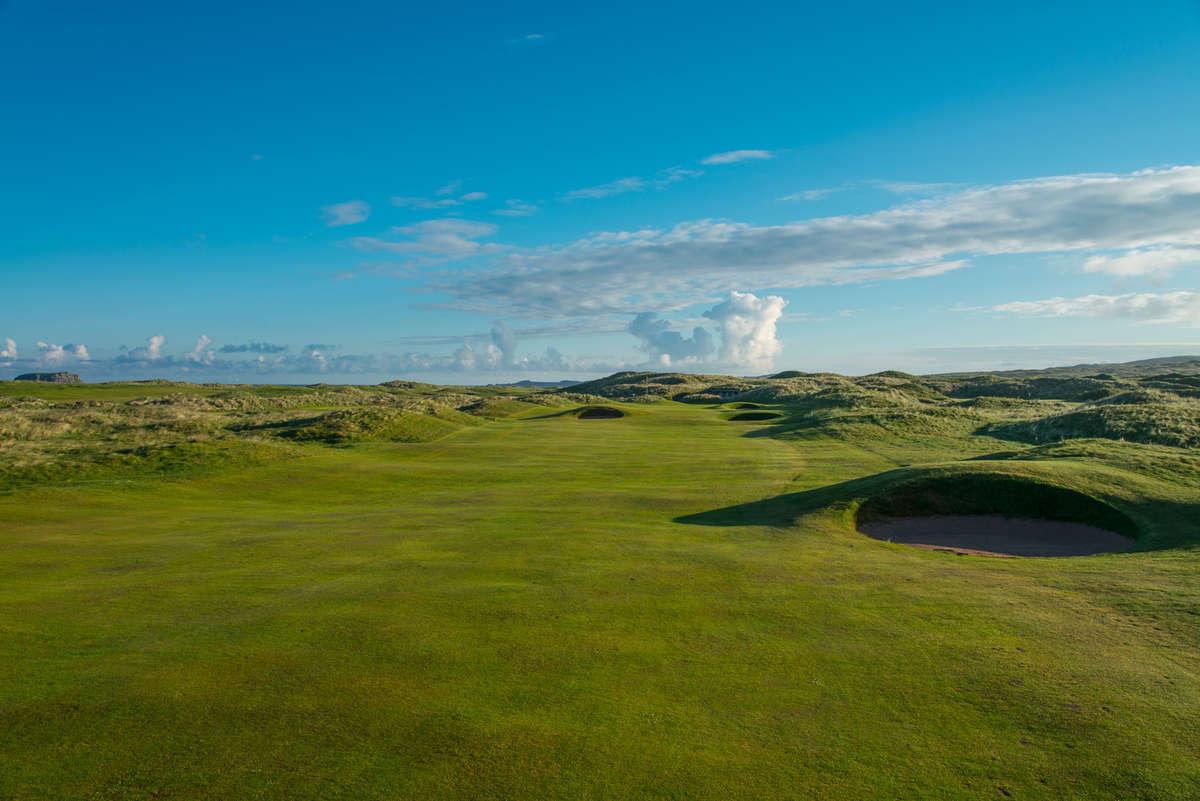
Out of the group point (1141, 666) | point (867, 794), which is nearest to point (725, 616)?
point (867, 794)

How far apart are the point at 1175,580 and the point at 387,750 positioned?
55.4 ft

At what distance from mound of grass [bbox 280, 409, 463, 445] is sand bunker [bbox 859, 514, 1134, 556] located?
35769mm

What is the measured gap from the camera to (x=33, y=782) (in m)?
7.34

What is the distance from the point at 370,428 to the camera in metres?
50.4

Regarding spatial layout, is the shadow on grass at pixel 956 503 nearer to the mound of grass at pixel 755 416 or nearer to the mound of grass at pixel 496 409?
the mound of grass at pixel 755 416

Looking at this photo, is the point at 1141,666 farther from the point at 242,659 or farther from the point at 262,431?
the point at 262,431

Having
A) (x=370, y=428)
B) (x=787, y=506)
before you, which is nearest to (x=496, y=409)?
(x=370, y=428)

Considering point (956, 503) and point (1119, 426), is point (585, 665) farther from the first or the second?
point (1119, 426)

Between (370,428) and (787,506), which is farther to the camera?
(370,428)

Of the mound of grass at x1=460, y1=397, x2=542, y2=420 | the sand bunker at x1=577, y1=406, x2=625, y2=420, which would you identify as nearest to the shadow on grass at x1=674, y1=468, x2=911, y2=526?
the sand bunker at x1=577, y1=406, x2=625, y2=420

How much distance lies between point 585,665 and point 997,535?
19.5 meters

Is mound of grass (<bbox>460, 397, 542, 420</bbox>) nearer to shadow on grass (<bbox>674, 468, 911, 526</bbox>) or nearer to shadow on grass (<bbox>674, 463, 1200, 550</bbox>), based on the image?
shadow on grass (<bbox>674, 468, 911, 526</bbox>)

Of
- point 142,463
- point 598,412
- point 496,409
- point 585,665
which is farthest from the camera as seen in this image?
point 496,409

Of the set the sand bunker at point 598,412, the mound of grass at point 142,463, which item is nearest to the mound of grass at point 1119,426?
the sand bunker at point 598,412
